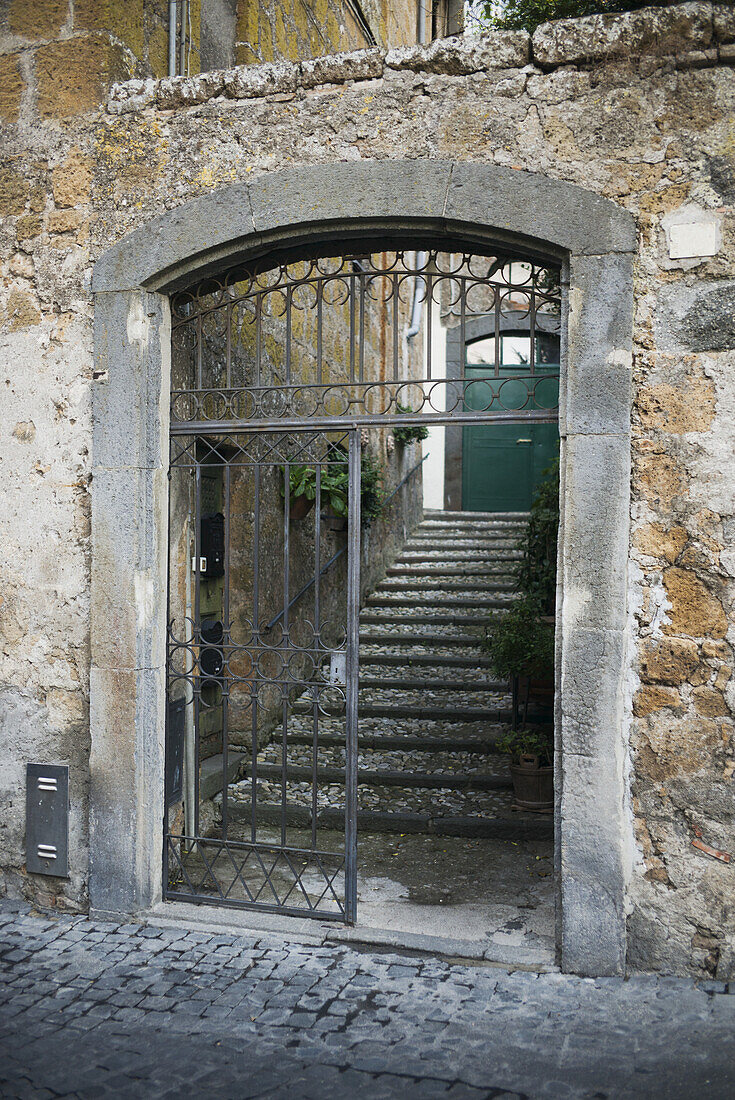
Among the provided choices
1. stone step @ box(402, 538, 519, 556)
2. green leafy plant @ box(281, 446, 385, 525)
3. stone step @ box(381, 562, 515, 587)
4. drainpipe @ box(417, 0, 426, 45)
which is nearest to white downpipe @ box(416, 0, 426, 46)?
drainpipe @ box(417, 0, 426, 45)

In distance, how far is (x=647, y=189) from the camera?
3.47 meters

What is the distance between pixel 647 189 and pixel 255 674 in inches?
106

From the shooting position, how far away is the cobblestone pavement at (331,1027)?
2.79 metres

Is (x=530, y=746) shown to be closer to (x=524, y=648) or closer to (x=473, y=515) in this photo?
(x=524, y=648)

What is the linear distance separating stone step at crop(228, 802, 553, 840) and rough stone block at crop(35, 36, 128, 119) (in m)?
3.81

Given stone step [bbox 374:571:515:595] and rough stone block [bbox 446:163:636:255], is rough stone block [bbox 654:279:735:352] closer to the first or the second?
rough stone block [bbox 446:163:636:255]

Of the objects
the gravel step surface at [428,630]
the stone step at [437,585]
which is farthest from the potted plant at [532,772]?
the stone step at [437,585]

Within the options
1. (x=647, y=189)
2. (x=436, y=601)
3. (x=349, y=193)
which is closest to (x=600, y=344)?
(x=647, y=189)

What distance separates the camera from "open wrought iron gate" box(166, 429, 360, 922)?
403cm

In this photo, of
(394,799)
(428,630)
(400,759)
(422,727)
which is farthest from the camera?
(428,630)

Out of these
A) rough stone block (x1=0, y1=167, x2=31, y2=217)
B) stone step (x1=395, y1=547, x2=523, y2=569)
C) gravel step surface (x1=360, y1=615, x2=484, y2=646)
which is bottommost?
gravel step surface (x1=360, y1=615, x2=484, y2=646)

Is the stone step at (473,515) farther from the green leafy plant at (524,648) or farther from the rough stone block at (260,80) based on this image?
the rough stone block at (260,80)

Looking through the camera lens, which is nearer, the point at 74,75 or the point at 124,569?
the point at 124,569

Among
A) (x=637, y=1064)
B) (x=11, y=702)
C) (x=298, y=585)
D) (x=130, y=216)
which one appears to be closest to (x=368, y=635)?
(x=298, y=585)
